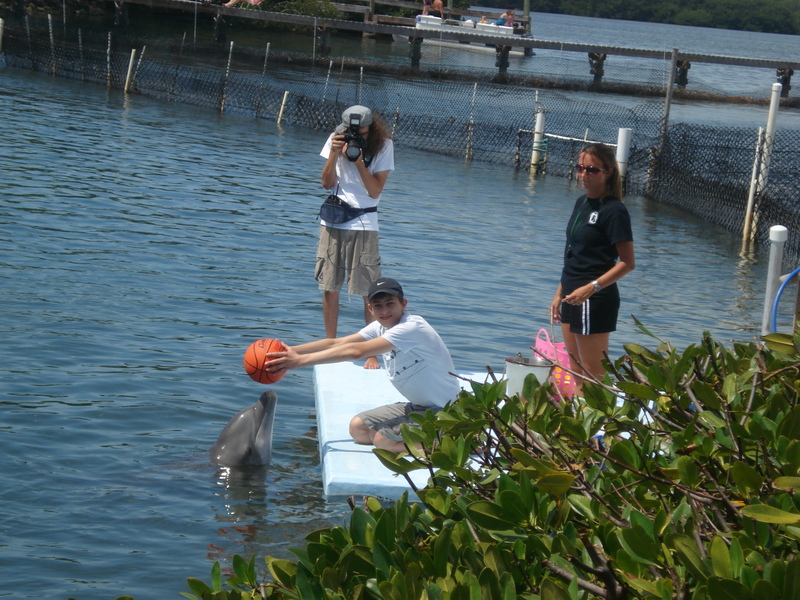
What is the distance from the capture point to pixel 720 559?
170 cm

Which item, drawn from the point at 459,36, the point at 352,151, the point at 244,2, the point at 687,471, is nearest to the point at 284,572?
the point at 687,471

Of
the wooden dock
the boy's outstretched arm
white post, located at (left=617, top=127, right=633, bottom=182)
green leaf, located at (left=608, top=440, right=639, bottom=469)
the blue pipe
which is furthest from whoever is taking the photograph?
the wooden dock

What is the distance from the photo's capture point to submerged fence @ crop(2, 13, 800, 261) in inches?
621

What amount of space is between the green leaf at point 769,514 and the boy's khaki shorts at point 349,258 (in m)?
5.15

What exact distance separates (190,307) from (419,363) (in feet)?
13.7

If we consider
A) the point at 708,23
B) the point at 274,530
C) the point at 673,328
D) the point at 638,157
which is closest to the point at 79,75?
the point at 638,157

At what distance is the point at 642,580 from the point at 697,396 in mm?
782

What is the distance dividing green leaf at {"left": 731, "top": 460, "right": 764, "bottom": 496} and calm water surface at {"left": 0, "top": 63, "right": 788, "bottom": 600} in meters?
3.00

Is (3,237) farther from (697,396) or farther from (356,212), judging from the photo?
(697,396)

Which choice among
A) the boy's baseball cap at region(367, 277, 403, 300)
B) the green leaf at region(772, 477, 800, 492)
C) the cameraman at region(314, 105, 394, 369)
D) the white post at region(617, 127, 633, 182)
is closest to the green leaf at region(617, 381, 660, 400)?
the green leaf at region(772, 477, 800, 492)

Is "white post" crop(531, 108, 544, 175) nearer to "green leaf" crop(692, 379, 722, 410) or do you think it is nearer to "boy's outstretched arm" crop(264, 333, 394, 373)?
"boy's outstretched arm" crop(264, 333, 394, 373)

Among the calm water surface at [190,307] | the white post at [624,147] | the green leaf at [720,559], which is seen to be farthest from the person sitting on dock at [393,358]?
the white post at [624,147]

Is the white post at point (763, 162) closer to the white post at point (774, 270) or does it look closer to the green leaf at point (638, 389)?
the white post at point (774, 270)

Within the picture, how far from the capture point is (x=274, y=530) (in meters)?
4.87
